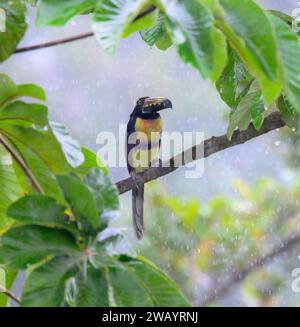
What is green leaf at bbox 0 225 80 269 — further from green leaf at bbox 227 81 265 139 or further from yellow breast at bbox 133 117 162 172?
yellow breast at bbox 133 117 162 172

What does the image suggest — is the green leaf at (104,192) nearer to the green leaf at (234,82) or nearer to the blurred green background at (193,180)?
the green leaf at (234,82)

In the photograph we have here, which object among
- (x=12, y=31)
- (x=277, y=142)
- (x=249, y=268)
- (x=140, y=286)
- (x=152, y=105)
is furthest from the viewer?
(x=277, y=142)

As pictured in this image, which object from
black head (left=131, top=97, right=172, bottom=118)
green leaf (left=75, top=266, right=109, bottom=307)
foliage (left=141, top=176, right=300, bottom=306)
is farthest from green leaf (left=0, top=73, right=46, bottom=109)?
foliage (left=141, top=176, right=300, bottom=306)

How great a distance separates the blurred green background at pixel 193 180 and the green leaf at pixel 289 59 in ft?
7.46

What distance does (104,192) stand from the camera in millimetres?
896

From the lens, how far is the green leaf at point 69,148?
3.15 ft

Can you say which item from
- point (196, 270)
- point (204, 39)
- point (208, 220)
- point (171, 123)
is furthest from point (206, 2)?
point (171, 123)

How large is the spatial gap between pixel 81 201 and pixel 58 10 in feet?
0.70

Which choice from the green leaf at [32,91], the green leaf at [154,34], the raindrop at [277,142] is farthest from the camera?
the raindrop at [277,142]

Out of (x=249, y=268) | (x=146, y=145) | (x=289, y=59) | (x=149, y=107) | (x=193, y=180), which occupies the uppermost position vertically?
(x=289, y=59)

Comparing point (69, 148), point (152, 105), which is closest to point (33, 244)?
point (69, 148)

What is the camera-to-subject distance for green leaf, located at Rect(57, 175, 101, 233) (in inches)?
34.0

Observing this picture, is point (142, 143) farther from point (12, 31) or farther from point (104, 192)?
point (104, 192)

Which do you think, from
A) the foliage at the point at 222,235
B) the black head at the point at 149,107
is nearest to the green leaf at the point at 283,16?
the black head at the point at 149,107
